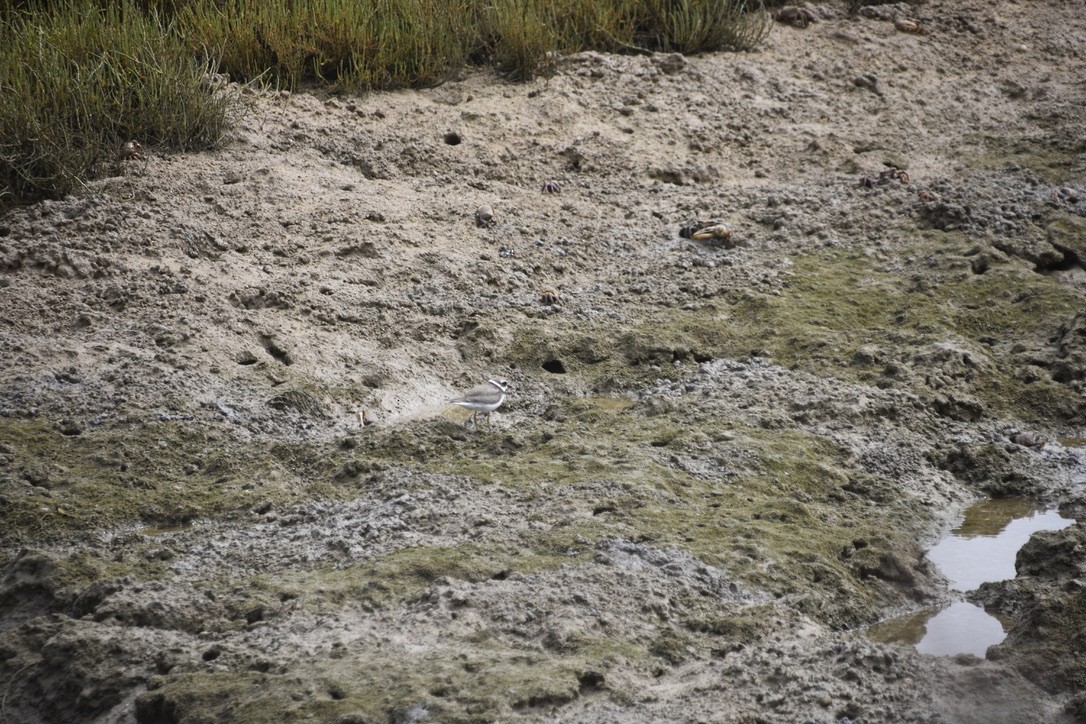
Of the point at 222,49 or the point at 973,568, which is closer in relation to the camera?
the point at 973,568

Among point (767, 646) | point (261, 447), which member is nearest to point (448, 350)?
Result: point (261, 447)

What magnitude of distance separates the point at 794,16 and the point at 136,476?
266 inches

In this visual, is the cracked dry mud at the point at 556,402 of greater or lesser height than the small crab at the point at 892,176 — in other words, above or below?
below

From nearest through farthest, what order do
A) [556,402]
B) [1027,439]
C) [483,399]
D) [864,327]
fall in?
[483,399] → [1027,439] → [556,402] → [864,327]

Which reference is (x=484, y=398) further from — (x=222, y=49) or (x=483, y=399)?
(x=222, y=49)

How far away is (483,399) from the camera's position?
487cm

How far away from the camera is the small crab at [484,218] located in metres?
6.54

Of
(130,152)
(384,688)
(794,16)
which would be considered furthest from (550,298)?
(794,16)

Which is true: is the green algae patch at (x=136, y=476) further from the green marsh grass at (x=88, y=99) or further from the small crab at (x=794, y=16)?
the small crab at (x=794, y=16)

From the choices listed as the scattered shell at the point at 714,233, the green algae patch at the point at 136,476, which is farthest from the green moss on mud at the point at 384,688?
the scattered shell at the point at 714,233

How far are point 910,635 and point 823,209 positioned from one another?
11.9 feet

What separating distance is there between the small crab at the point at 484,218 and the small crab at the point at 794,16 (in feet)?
12.9

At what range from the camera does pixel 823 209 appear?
6.99 m

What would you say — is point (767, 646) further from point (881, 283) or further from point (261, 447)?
A: point (881, 283)
